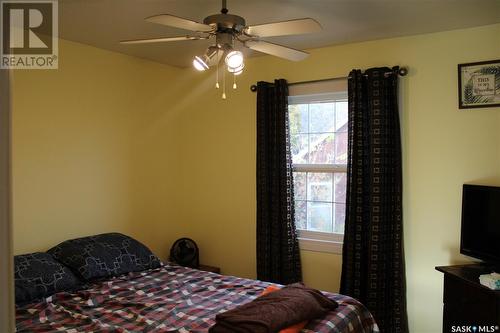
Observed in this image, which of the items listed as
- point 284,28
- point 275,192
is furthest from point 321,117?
point 284,28

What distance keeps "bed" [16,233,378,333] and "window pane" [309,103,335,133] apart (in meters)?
1.47

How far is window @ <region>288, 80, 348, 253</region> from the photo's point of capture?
327 cm

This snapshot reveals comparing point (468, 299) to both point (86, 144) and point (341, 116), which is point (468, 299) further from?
point (86, 144)

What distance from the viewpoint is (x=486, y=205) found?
2.53 m

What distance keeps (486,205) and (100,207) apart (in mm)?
3005

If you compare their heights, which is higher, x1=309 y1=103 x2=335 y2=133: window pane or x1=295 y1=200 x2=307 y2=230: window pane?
x1=309 y1=103 x2=335 y2=133: window pane

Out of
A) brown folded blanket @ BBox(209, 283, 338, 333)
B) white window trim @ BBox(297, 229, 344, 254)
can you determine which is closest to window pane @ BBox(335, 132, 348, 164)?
white window trim @ BBox(297, 229, 344, 254)

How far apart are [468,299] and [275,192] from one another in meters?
1.63

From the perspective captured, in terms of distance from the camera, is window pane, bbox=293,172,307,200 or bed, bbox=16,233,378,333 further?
window pane, bbox=293,172,307,200

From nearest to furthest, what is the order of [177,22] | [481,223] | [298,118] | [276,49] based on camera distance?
[177,22]
[276,49]
[481,223]
[298,118]

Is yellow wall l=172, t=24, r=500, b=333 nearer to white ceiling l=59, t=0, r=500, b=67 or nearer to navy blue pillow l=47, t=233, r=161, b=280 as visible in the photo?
white ceiling l=59, t=0, r=500, b=67

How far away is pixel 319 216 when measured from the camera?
11.1ft

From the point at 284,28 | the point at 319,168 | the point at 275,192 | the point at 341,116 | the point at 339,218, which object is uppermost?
the point at 284,28

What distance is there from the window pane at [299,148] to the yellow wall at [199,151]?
0.41m
